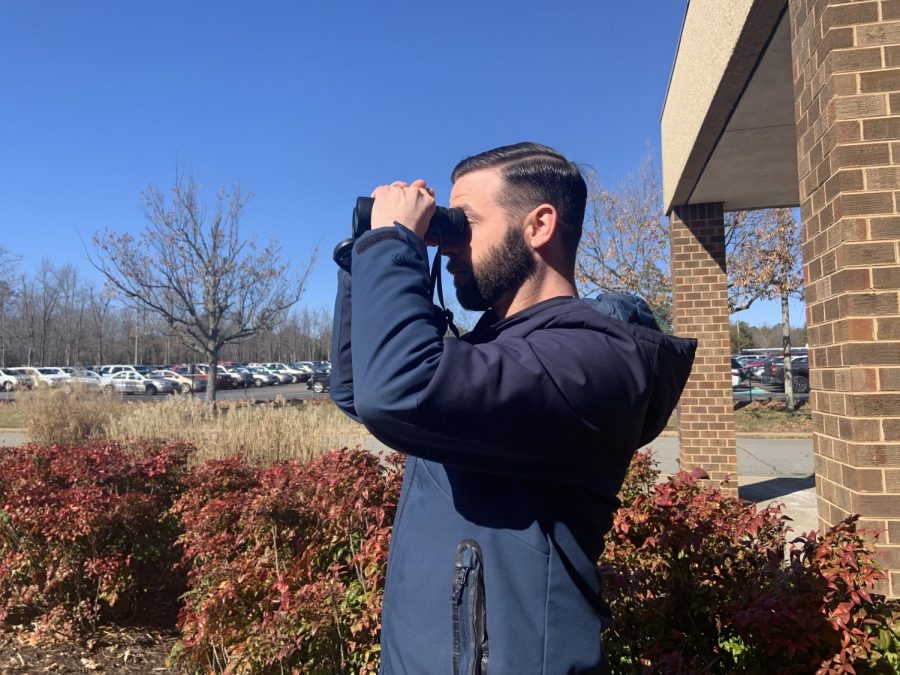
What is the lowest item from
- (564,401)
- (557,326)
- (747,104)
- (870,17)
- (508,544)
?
(508,544)

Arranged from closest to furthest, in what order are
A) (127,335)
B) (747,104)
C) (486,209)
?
(486,209) < (747,104) < (127,335)

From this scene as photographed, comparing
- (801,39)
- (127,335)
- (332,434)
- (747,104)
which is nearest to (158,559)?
(332,434)

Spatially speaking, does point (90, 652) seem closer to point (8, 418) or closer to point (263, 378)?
point (8, 418)

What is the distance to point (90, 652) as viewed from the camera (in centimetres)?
370

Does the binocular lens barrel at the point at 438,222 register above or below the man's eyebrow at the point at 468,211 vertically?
below

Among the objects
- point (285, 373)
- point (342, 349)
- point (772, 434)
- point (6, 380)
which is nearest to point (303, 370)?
point (285, 373)

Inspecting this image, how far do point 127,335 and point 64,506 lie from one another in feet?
216

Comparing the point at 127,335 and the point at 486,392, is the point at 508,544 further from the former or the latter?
the point at 127,335

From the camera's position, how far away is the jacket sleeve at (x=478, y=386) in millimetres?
986

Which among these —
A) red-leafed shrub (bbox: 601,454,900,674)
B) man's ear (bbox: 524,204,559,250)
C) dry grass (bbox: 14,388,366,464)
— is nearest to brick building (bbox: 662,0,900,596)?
red-leafed shrub (bbox: 601,454,900,674)

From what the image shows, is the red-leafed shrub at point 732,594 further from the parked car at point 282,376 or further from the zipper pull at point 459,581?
the parked car at point 282,376

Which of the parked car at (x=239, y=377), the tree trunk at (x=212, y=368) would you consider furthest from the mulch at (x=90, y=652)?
the parked car at (x=239, y=377)

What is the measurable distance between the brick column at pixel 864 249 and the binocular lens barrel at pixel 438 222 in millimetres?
1549

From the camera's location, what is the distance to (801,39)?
2480 millimetres
